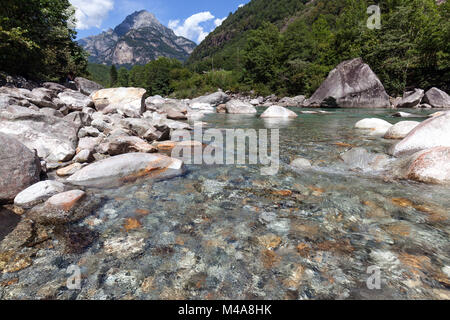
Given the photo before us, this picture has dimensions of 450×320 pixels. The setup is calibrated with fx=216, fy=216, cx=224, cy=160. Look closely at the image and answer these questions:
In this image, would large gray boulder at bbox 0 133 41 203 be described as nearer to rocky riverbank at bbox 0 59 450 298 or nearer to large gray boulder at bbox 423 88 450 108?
rocky riverbank at bbox 0 59 450 298

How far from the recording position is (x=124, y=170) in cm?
372

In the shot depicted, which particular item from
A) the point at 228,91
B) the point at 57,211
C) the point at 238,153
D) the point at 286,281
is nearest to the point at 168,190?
the point at 57,211

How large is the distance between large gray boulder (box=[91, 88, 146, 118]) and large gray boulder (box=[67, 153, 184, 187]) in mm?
6757

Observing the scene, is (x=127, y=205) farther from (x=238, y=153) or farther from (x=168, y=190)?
(x=238, y=153)

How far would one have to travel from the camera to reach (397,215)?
8.09 ft

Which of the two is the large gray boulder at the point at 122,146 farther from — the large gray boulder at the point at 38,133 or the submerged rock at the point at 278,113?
the submerged rock at the point at 278,113

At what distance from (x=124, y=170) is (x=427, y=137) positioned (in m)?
5.77

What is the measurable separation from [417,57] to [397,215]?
3354cm

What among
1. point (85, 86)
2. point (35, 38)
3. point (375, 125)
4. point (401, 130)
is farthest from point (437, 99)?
point (35, 38)

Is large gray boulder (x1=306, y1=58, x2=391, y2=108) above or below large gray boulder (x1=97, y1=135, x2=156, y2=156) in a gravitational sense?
above

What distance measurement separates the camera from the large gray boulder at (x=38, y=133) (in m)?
4.23

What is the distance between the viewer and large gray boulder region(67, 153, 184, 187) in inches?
138

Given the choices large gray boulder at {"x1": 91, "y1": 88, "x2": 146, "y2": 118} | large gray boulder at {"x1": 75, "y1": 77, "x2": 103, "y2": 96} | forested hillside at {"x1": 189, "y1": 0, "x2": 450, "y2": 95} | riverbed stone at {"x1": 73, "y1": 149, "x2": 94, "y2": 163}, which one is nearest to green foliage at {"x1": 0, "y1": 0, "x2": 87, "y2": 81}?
large gray boulder at {"x1": 75, "y1": 77, "x2": 103, "y2": 96}

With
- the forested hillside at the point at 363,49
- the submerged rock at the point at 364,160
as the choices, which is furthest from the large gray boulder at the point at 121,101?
the forested hillside at the point at 363,49
